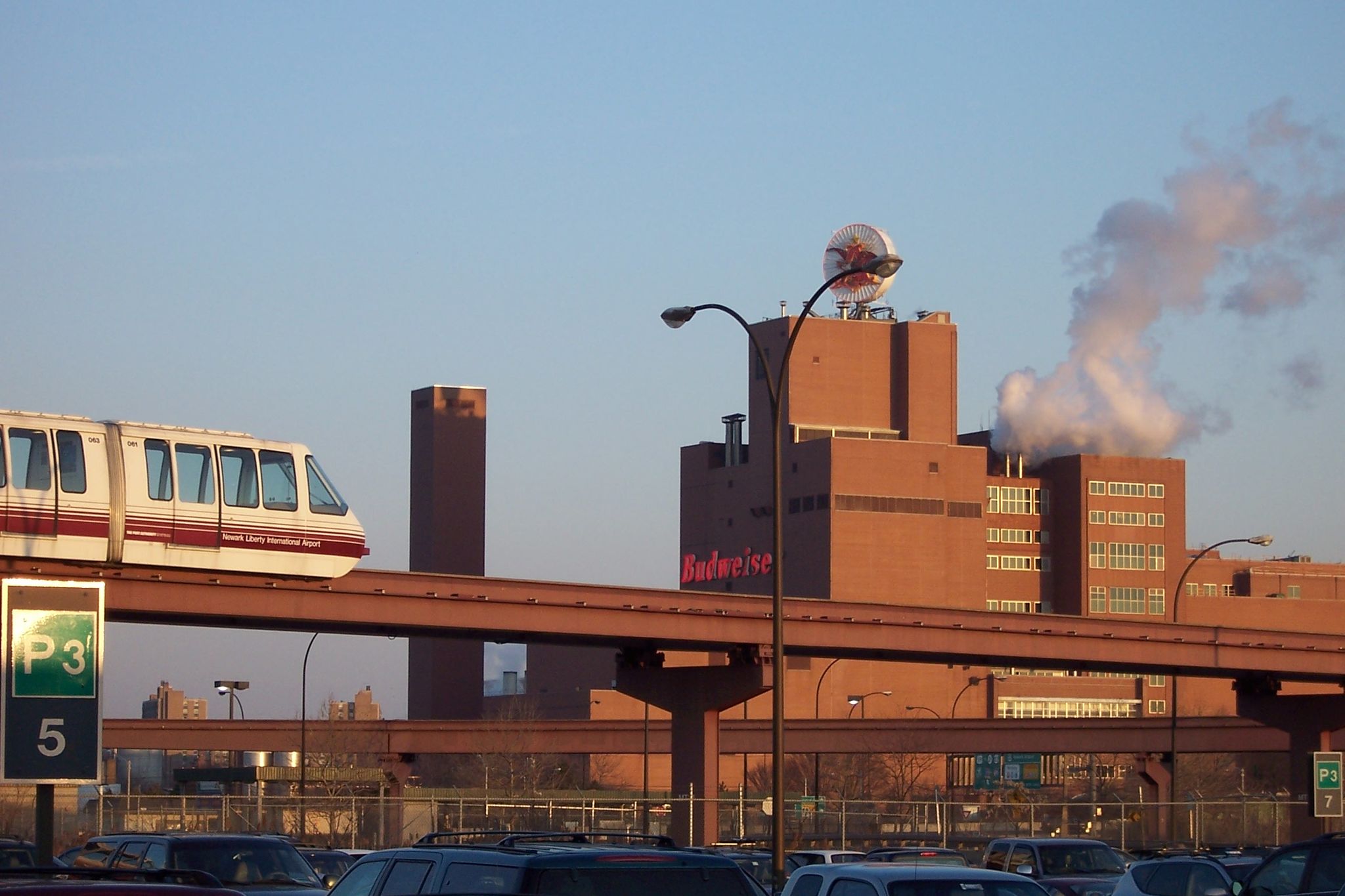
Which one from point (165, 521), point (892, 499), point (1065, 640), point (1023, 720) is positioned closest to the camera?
point (165, 521)

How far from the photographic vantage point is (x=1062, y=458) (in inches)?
5955

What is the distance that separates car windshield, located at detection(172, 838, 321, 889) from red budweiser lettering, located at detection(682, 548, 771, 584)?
4869 inches

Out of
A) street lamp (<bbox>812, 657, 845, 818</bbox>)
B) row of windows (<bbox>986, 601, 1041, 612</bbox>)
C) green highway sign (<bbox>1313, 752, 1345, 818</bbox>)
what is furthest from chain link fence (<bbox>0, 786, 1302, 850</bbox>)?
row of windows (<bbox>986, 601, 1041, 612</bbox>)

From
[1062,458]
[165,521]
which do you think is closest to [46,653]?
[165,521]

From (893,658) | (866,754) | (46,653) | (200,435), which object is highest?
(200,435)

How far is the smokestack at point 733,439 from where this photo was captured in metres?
157

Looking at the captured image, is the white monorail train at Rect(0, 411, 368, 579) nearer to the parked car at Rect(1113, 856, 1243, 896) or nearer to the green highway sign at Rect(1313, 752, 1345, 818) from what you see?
the green highway sign at Rect(1313, 752, 1345, 818)

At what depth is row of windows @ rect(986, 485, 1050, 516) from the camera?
501 feet

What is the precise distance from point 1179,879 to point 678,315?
1263 centimetres

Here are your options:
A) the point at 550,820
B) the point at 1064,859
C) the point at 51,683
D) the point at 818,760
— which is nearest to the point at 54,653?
the point at 51,683

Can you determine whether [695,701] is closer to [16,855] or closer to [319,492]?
[319,492]

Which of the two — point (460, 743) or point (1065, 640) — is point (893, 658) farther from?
point (460, 743)

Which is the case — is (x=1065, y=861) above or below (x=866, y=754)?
above

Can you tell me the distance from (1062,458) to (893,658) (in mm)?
90611
